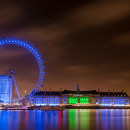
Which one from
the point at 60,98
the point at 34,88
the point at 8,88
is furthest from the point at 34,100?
the point at 34,88

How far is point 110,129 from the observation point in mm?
34000

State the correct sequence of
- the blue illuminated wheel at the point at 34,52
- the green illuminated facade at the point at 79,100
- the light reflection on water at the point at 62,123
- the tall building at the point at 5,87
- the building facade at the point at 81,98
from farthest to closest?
the green illuminated facade at the point at 79,100 < the building facade at the point at 81,98 < the tall building at the point at 5,87 < the blue illuminated wheel at the point at 34,52 < the light reflection on water at the point at 62,123

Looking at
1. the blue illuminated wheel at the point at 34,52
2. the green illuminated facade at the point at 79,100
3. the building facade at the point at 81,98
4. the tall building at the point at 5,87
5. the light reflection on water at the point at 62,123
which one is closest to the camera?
the light reflection on water at the point at 62,123

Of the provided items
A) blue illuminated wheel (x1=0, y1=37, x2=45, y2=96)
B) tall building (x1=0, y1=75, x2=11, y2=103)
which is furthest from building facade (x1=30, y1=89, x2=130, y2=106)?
blue illuminated wheel (x1=0, y1=37, x2=45, y2=96)

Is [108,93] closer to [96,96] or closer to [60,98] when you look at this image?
[96,96]

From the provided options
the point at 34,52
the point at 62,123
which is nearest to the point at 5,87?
the point at 34,52

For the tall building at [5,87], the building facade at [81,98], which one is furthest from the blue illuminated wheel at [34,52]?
the building facade at [81,98]

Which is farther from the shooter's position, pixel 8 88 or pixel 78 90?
pixel 78 90

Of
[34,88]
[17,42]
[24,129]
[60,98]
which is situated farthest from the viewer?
[60,98]

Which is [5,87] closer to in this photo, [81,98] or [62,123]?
[81,98]

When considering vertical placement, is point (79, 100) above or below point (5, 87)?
below

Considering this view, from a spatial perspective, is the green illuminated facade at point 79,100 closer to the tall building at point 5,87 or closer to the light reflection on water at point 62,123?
the tall building at point 5,87

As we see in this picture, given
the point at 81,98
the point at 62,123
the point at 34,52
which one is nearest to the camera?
the point at 62,123

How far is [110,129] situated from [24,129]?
30.7 feet
